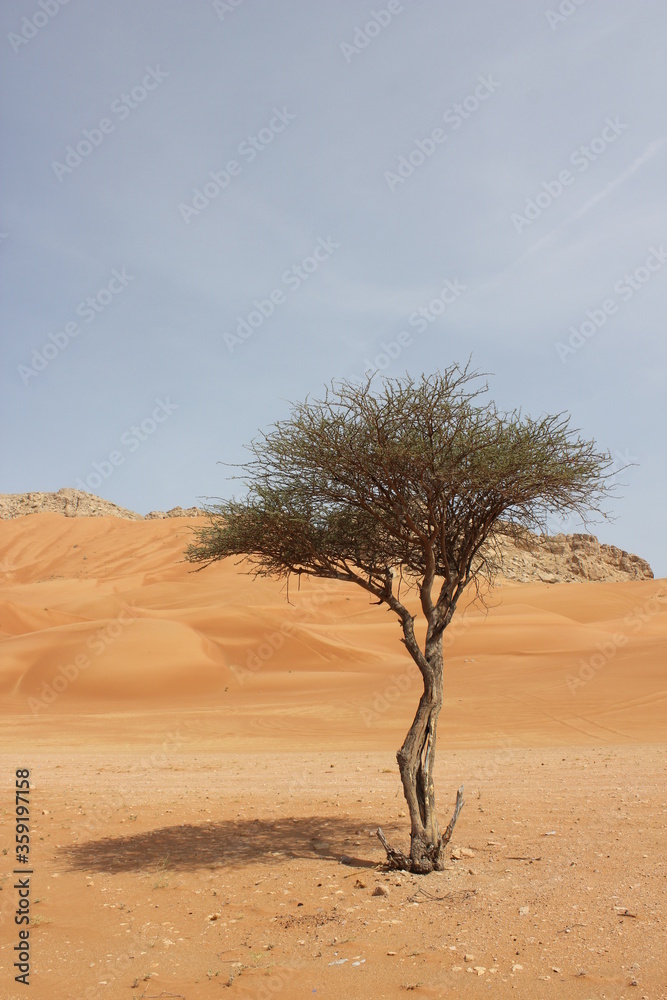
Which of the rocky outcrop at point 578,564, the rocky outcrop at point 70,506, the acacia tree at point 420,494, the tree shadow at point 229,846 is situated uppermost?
the rocky outcrop at point 70,506

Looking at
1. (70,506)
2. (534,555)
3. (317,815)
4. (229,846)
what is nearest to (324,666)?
(317,815)

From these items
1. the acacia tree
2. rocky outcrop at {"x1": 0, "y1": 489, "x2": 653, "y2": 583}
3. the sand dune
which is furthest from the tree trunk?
rocky outcrop at {"x1": 0, "y1": 489, "x2": 653, "y2": 583}

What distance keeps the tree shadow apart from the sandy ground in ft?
0.15

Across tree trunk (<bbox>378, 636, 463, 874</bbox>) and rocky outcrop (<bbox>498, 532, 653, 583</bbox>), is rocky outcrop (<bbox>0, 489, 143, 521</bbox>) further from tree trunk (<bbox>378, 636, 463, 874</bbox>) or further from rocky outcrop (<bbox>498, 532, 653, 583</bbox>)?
tree trunk (<bbox>378, 636, 463, 874</bbox>)

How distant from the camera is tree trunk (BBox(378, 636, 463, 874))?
296 inches

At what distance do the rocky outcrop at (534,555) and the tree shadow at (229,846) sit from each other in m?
47.1

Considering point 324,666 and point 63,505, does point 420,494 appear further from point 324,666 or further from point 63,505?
point 63,505

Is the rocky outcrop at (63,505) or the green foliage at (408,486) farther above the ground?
the rocky outcrop at (63,505)

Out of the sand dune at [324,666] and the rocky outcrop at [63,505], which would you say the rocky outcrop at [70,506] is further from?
the sand dune at [324,666]

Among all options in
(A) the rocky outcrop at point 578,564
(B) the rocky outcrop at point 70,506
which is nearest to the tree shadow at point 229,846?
(A) the rocky outcrop at point 578,564

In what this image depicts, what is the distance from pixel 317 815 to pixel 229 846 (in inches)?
74.5

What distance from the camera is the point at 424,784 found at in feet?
25.4

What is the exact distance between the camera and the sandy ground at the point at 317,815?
5.52 metres

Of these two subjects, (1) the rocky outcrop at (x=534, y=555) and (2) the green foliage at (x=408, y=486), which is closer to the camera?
(2) the green foliage at (x=408, y=486)
